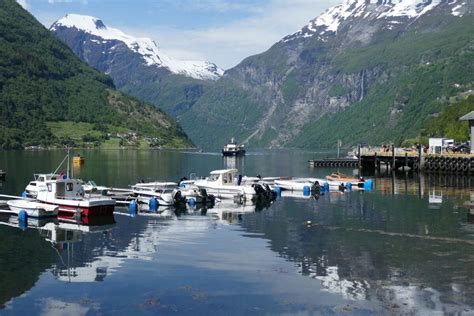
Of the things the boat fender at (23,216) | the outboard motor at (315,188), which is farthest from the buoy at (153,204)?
the outboard motor at (315,188)

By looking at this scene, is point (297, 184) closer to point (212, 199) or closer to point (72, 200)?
point (212, 199)

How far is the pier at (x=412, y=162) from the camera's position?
5620 inches

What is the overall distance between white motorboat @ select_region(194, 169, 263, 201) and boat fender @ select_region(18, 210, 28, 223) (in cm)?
3180

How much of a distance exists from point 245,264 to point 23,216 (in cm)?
3075

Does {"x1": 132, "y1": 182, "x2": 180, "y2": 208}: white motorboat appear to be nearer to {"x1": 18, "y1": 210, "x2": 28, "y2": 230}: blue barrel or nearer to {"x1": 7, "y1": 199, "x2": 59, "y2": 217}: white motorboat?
{"x1": 7, "y1": 199, "x2": 59, "y2": 217}: white motorboat

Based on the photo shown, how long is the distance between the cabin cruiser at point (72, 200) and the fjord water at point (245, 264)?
2.20m

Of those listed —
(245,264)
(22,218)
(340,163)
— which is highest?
(340,163)

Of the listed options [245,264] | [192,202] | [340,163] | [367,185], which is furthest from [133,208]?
[340,163]

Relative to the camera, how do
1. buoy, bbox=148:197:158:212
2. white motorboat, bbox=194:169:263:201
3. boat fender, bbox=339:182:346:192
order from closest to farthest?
buoy, bbox=148:197:158:212 → white motorboat, bbox=194:169:263:201 → boat fender, bbox=339:182:346:192

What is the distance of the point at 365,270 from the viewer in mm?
45188

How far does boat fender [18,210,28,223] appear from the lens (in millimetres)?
68562

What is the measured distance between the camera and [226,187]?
317 ft

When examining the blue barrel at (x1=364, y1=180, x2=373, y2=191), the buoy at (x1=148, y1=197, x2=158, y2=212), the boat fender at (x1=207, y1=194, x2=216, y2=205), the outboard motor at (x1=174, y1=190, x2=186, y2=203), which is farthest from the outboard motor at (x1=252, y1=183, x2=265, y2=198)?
the blue barrel at (x1=364, y1=180, x2=373, y2=191)

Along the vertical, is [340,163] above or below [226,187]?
above
